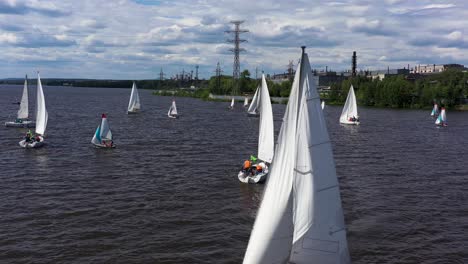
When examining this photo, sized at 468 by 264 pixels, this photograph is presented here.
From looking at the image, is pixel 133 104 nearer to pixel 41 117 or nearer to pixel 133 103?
pixel 133 103

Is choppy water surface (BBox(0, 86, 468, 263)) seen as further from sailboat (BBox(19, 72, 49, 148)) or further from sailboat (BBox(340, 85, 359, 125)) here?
sailboat (BBox(340, 85, 359, 125))

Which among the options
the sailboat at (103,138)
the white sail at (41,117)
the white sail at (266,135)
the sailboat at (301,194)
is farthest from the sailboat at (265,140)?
the white sail at (41,117)

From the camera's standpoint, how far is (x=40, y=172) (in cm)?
3766

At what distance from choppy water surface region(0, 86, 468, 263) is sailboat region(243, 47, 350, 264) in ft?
18.7

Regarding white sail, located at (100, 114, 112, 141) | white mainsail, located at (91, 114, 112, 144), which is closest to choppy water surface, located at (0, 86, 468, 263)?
white mainsail, located at (91, 114, 112, 144)

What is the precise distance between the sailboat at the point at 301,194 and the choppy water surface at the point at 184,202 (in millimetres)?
5693

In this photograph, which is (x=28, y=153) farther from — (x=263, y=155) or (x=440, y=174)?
(x=440, y=174)

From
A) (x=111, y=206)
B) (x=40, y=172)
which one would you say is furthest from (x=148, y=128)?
(x=111, y=206)

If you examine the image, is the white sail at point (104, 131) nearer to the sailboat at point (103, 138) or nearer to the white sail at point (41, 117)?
the sailboat at point (103, 138)

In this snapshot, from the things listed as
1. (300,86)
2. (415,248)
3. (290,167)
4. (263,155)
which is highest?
(300,86)

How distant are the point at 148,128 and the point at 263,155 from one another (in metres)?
38.0

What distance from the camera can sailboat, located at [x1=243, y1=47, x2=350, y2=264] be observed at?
1561cm

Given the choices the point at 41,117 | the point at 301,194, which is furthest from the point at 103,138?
the point at 301,194

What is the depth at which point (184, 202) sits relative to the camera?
98.4 ft
